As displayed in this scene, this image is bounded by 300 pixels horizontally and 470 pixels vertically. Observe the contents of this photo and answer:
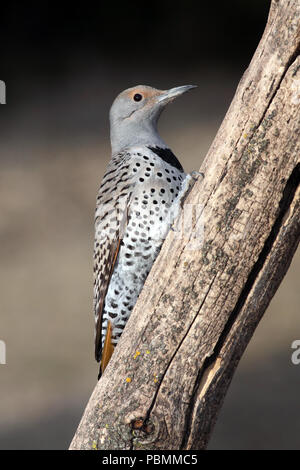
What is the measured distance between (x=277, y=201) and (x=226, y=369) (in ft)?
1.43

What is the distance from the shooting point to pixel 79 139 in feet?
16.5

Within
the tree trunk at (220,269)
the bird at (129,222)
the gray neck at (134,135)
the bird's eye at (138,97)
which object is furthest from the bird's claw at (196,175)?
the bird's eye at (138,97)

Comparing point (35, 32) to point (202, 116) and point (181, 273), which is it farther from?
point (181, 273)

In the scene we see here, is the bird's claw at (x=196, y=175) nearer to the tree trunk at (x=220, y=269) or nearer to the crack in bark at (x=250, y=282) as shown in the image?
the tree trunk at (x=220, y=269)

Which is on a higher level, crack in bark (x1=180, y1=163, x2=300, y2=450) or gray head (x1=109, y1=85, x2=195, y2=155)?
gray head (x1=109, y1=85, x2=195, y2=155)

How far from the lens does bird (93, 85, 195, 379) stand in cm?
226

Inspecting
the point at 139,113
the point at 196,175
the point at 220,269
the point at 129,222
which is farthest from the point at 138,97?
the point at 220,269

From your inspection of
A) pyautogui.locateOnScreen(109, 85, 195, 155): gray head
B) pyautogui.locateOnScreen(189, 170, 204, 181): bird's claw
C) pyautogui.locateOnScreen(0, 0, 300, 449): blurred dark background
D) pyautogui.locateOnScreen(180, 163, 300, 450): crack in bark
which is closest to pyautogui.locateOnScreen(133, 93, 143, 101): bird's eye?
pyautogui.locateOnScreen(109, 85, 195, 155): gray head

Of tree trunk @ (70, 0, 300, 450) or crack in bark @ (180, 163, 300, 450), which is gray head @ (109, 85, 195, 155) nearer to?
tree trunk @ (70, 0, 300, 450)

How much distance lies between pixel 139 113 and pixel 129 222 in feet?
1.60

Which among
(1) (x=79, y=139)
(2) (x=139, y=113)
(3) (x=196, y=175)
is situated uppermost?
(2) (x=139, y=113)

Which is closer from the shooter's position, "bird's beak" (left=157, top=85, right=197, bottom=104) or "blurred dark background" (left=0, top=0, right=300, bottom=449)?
"bird's beak" (left=157, top=85, right=197, bottom=104)

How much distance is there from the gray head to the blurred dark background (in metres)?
2.12

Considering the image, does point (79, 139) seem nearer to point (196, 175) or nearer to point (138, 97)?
point (138, 97)
